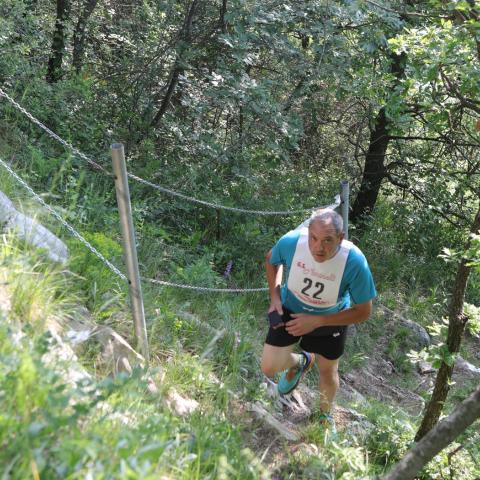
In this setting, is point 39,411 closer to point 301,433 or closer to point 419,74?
point 301,433

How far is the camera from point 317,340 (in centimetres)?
413

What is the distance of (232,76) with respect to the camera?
20.6 ft

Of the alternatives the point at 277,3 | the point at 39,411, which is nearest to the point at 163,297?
the point at 39,411

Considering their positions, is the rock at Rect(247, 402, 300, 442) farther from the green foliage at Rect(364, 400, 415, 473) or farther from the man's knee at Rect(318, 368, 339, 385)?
the green foliage at Rect(364, 400, 415, 473)

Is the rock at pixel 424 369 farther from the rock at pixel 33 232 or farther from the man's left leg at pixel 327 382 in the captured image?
the rock at pixel 33 232

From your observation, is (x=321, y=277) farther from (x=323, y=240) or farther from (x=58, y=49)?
(x=58, y=49)

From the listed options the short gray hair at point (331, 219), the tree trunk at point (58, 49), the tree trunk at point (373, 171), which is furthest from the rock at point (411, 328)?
the tree trunk at point (58, 49)

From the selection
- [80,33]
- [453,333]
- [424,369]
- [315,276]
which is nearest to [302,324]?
[315,276]

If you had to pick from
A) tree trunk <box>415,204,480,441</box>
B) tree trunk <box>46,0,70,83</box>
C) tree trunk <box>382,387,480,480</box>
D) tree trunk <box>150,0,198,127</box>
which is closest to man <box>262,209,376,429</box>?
tree trunk <box>415,204,480,441</box>

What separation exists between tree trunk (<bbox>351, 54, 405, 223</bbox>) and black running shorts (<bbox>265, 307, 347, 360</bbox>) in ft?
16.1

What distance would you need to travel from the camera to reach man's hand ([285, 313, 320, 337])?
394 centimetres

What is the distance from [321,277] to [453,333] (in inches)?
36.4

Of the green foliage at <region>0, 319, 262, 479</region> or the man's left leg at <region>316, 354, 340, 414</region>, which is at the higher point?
the green foliage at <region>0, 319, 262, 479</region>

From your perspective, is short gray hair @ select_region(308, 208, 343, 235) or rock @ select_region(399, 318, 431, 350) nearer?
short gray hair @ select_region(308, 208, 343, 235)
